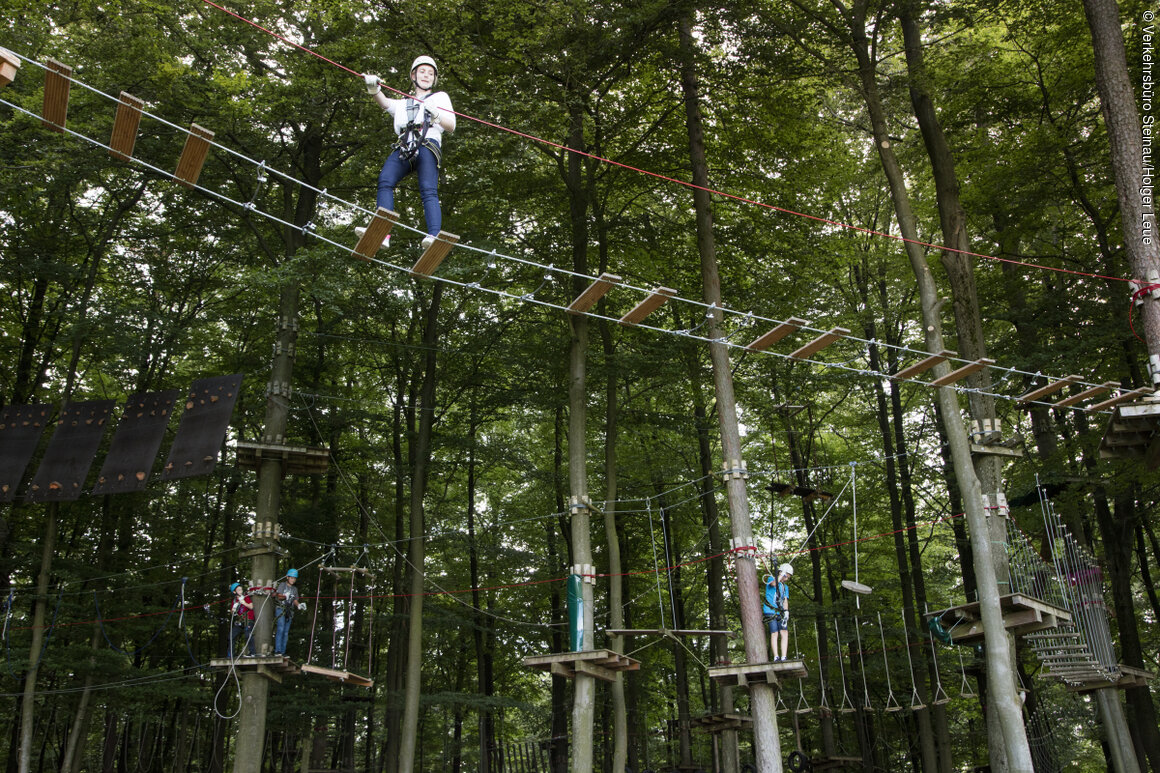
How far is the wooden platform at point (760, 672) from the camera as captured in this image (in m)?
9.41

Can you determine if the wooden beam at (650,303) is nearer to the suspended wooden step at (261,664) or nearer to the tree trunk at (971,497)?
the tree trunk at (971,497)

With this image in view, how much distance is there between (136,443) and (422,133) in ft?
23.7

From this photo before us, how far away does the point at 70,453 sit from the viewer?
1145 cm

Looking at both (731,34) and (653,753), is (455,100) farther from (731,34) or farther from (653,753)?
(653,753)

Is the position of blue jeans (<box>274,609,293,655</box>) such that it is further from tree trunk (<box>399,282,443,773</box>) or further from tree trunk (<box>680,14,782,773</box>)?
tree trunk (<box>680,14,782,773</box>)

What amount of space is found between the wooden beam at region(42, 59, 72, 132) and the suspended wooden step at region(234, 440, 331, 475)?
25.2ft

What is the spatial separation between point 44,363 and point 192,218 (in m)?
3.43

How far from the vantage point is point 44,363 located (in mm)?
14898

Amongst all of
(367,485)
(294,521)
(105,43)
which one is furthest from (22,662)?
(105,43)

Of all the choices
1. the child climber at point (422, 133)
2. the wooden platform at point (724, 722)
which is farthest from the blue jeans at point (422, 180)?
the wooden platform at point (724, 722)

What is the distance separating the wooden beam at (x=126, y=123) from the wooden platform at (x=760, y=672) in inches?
296

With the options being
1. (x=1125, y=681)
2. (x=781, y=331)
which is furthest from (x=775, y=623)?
(x=1125, y=681)

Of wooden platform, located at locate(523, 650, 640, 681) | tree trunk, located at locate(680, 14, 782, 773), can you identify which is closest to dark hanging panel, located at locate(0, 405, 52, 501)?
wooden platform, located at locate(523, 650, 640, 681)

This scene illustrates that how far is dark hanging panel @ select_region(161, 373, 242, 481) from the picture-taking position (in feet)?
36.7
